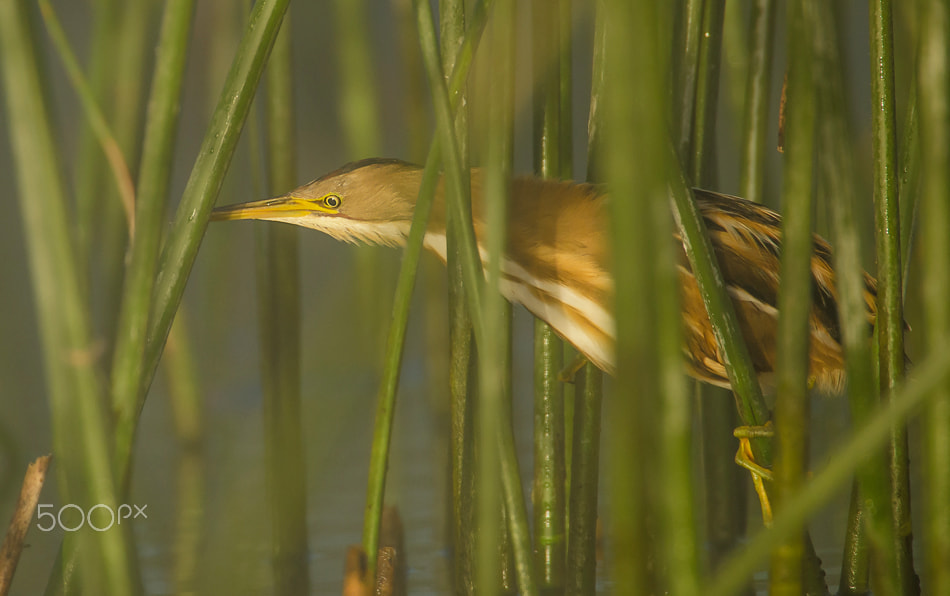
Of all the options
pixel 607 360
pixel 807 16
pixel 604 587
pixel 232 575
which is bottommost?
pixel 604 587

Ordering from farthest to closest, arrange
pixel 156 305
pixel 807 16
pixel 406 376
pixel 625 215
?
pixel 406 376
pixel 156 305
pixel 807 16
pixel 625 215

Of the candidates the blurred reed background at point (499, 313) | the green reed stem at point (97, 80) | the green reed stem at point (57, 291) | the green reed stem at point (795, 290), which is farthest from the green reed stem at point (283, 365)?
the green reed stem at point (795, 290)

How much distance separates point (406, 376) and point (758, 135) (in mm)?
1672

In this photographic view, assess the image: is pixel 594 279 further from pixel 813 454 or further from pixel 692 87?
pixel 813 454

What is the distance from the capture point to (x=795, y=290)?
657mm

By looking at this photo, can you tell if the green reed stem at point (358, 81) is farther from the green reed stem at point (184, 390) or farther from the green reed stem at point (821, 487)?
the green reed stem at point (821, 487)

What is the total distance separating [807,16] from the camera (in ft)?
2.05

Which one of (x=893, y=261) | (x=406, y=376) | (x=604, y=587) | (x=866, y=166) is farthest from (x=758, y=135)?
(x=406, y=376)

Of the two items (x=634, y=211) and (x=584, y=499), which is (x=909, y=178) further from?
(x=634, y=211)

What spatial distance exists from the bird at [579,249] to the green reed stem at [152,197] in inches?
20.3

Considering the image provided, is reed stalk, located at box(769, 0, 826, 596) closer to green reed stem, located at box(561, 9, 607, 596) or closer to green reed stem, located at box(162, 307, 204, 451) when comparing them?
green reed stem, located at box(561, 9, 607, 596)

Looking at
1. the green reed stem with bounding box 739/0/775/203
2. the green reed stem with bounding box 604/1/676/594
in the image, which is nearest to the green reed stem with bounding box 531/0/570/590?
the green reed stem with bounding box 739/0/775/203

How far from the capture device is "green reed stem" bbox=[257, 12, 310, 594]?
125cm

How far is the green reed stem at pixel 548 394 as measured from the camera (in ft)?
3.39
